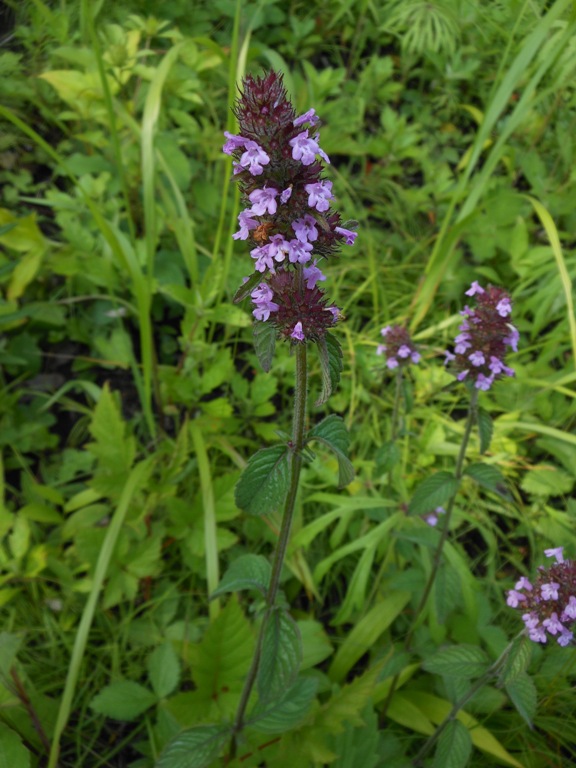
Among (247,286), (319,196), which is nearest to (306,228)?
(319,196)

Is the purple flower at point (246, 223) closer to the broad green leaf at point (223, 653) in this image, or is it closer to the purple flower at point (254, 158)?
the purple flower at point (254, 158)

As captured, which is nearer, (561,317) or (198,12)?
(561,317)

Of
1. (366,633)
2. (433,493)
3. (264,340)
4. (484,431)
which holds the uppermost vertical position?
(264,340)

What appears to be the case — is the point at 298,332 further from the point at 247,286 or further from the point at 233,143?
the point at 233,143

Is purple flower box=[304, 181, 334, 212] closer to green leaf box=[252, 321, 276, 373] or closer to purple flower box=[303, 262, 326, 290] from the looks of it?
purple flower box=[303, 262, 326, 290]

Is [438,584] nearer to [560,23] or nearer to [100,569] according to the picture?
[100,569]

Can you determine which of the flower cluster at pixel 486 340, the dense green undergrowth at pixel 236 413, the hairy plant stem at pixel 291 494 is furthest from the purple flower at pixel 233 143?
the dense green undergrowth at pixel 236 413

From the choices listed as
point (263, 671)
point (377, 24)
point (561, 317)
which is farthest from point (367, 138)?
point (263, 671)
